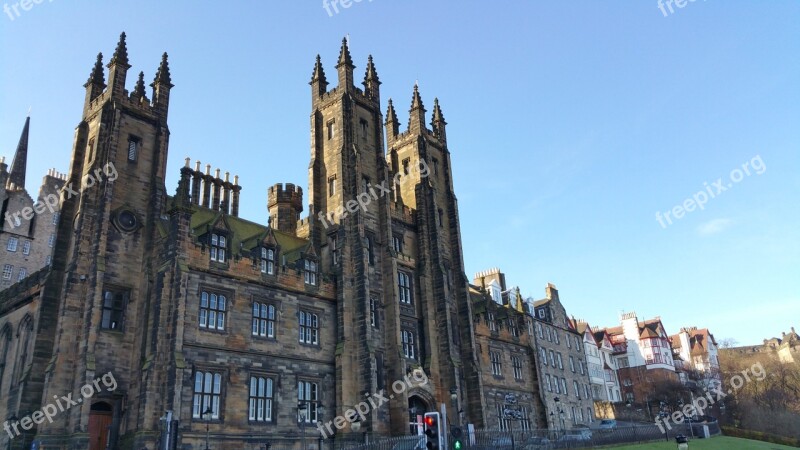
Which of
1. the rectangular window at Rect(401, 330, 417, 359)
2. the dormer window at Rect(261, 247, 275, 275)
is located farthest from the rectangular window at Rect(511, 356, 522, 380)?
the dormer window at Rect(261, 247, 275, 275)

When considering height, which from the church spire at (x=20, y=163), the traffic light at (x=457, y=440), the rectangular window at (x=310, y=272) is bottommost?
the traffic light at (x=457, y=440)

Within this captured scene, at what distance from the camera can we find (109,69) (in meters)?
37.5

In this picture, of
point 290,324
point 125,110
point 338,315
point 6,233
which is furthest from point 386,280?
point 6,233

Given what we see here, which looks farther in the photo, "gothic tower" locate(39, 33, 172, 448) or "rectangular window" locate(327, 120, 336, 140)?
"rectangular window" locate(327, 120, 336, 140)

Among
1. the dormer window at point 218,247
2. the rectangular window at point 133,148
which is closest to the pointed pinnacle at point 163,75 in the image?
the rectangular window at point 133,148

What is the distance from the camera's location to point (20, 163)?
69.1 meters

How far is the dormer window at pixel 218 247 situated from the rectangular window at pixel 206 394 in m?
6.48

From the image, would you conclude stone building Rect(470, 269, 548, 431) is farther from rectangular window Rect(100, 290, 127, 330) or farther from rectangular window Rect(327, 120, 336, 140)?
rectangular window Rect(100, 290, 127, 330)

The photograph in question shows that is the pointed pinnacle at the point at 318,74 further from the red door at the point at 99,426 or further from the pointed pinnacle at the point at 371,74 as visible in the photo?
the red door at the point at 99,426

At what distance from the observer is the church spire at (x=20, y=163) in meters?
66.6

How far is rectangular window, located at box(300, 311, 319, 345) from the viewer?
38.3 meters

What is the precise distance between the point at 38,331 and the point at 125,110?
13.6m

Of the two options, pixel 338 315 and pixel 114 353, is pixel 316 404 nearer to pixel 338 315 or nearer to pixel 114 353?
pixel 338 315

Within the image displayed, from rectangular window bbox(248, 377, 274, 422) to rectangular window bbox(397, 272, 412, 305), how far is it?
13.4 metres
